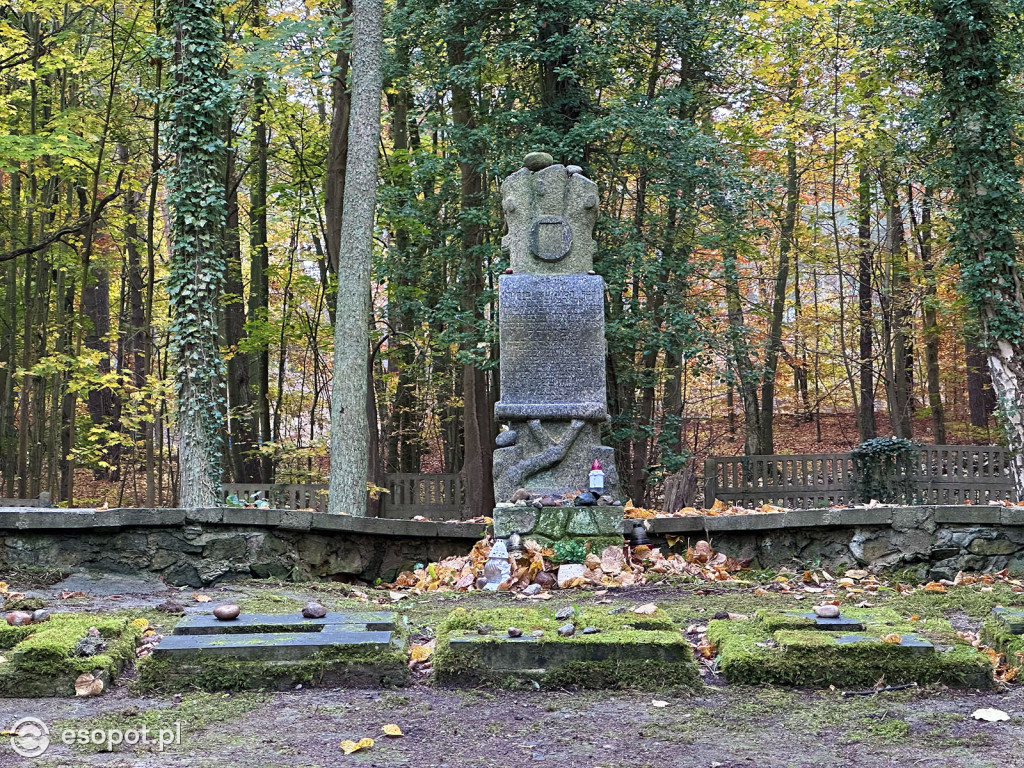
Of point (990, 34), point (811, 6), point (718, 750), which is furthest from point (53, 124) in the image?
point (718, 750)

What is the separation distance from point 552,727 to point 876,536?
19.0 ft

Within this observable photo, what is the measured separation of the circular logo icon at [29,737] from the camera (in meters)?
3.25

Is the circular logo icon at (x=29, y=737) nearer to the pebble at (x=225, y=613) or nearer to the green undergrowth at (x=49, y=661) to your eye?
the green undergrowth at (x=49, y=661)

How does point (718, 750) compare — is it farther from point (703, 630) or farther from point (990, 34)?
point (990, 34)

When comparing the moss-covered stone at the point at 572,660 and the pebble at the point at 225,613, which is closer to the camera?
the moss-covered stone at the point at 572,660

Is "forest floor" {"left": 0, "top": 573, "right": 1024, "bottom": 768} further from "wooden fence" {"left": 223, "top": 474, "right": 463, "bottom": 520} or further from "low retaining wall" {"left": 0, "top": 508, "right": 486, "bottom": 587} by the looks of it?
"wooden fence" {"left": 223, "top": 474, "right": 463, "bottom": 520}

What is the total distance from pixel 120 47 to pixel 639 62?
Answer: 10144 millimetres

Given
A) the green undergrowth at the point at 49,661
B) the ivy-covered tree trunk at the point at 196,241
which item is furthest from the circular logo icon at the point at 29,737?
the ivy-covered tree trunk at the point at 196,241

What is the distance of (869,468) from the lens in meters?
12.0

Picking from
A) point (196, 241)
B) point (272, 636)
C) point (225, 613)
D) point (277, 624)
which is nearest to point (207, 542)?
point (225, 613)

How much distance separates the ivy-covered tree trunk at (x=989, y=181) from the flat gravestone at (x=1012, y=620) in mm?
8547

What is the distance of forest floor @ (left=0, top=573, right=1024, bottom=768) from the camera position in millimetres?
3184

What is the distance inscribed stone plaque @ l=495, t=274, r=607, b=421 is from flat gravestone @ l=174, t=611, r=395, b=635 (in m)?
5.13

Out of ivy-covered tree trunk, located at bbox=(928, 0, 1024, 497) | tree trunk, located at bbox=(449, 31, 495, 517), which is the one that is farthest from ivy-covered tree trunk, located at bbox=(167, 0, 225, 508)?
ivy-covered tree trunk, located at bbox=(928, 0, 1024, 497)
